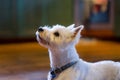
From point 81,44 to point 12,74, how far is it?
203 centimetres

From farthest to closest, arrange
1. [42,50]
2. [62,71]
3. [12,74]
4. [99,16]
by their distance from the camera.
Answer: [99,16]
[42,50]
[12,74]
[62,71]

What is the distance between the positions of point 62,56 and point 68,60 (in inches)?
1.5

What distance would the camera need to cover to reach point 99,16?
17.2 feet

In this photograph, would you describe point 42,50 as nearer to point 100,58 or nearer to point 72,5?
point 100,58

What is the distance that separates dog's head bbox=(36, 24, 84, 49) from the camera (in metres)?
1.38

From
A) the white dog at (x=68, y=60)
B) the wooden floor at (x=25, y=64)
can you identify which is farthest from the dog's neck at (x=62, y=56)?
the wooden floor at (x=25, y=64)

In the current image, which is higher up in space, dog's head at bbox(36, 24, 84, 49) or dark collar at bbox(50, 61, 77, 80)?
dog's head at bbox(36, 24, 84, 49)

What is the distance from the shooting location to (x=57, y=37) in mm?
1393

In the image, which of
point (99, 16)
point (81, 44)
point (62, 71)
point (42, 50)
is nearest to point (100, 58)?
point (42, 50)

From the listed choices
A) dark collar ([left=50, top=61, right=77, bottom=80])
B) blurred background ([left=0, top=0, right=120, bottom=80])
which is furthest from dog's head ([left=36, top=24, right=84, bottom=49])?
blurred background ([left=0, top=0, right=120, bottom=80])

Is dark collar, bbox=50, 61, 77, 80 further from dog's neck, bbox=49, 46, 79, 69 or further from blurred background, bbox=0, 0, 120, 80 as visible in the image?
blurred background, bbox=0, 0, 120, 80

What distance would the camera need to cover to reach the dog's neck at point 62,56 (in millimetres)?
1445

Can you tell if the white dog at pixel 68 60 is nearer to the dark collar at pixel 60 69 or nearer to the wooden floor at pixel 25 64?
the dark collar at pixel 60 69

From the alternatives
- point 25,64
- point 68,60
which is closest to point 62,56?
point 68,60
